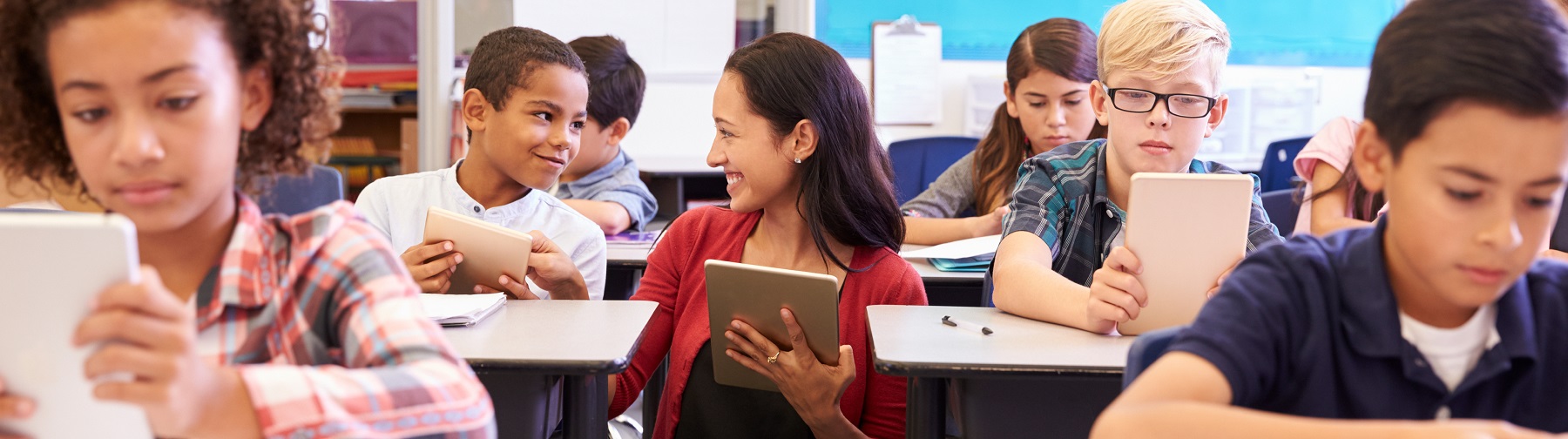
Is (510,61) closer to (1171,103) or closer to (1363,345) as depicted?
(1171,103)

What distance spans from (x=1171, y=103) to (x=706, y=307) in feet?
2.55

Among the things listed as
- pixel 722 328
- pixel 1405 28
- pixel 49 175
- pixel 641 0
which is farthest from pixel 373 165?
pixel 1405 28

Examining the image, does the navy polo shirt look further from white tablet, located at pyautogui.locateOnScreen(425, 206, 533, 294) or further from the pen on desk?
white tablet, located at pyautogui.locateOnScreen(425, 206, 533, 294)

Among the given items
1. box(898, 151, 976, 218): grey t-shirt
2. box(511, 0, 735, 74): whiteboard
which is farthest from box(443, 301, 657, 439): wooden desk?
box(511, 0, 735, 74): whiteboard

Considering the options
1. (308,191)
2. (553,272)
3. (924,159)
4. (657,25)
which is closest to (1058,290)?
(553,272)

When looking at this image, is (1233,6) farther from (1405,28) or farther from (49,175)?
(49,175)

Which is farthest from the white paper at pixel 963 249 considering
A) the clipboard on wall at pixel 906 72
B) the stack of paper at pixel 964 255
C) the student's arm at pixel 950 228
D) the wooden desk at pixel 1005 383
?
the clipboard on wall at pixel 906 72

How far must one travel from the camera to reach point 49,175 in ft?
2.87

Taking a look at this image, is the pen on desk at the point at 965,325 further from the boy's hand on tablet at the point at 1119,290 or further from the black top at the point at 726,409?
the black top at the point at 726,409

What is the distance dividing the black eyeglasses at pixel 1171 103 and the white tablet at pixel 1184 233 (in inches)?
13.8

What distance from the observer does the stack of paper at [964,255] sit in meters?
2.20

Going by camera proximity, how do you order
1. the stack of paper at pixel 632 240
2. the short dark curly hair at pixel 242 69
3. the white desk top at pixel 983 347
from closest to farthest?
the short dark curly hair at pixel 242 69, the white desk top at pixel 983 347, the stack of paper at pixel 632 240

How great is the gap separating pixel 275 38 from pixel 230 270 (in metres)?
0.18

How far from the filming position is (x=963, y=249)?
2.25 m
